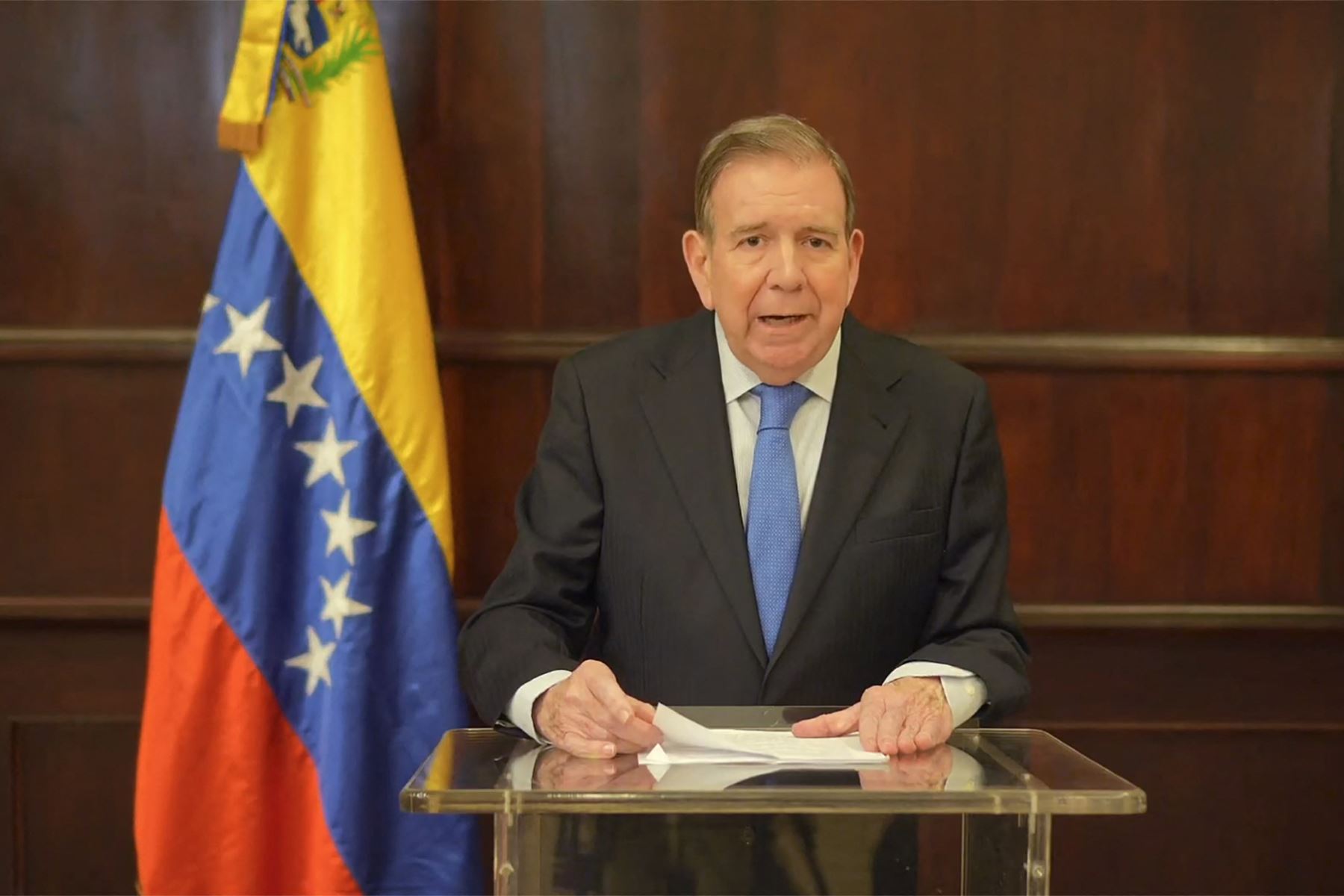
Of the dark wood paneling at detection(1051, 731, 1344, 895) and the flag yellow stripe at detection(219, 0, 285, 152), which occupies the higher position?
the flag yellow stripe at detection(219, 0, 285, 152)

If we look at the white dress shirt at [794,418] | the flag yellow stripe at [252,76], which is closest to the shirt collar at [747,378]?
the white dress shirt at [794,418]

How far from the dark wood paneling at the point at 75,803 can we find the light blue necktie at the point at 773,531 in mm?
1716

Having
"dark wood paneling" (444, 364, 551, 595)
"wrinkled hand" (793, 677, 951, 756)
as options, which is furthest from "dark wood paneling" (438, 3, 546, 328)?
"wrinkled hand" (793, 677, 951, 756)

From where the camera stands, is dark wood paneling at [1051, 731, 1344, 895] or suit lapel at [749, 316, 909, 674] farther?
Answer: dark wood paneling at [1051, 731, 1344, 895]

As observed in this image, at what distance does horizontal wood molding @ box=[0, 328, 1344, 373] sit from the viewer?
3129 millimetres

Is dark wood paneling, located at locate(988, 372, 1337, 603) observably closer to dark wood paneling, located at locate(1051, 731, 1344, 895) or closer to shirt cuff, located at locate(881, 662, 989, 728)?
dark wood paneling, located at locate(1051, 731, 1344, 895)

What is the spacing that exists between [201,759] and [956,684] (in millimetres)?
1537

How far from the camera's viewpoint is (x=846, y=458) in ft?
7.33

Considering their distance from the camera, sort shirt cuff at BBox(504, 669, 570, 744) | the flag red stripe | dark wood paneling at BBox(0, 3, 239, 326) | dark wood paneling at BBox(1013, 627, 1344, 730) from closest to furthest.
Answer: shirt cuff at BBox(504, 669, 570, 744)
the flag red stripe
dark wood paneling at BBox(0, 3, 239, 326)
dark wood paneling at BBox(1013, 627, 1344, 730)

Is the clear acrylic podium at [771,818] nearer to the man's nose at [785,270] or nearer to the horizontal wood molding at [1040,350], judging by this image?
the man's nose at [785,270]

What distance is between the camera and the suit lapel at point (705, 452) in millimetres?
2145

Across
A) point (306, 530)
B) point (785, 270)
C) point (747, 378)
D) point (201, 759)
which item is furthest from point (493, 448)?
point (785, 270)

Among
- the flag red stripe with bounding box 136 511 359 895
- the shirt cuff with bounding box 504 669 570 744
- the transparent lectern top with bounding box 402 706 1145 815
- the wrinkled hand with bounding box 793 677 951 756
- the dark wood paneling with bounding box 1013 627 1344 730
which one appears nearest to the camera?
the transparent lectern top with bounding box 402 706 1145 815

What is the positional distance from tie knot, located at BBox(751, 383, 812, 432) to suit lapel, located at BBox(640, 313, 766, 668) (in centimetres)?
6
